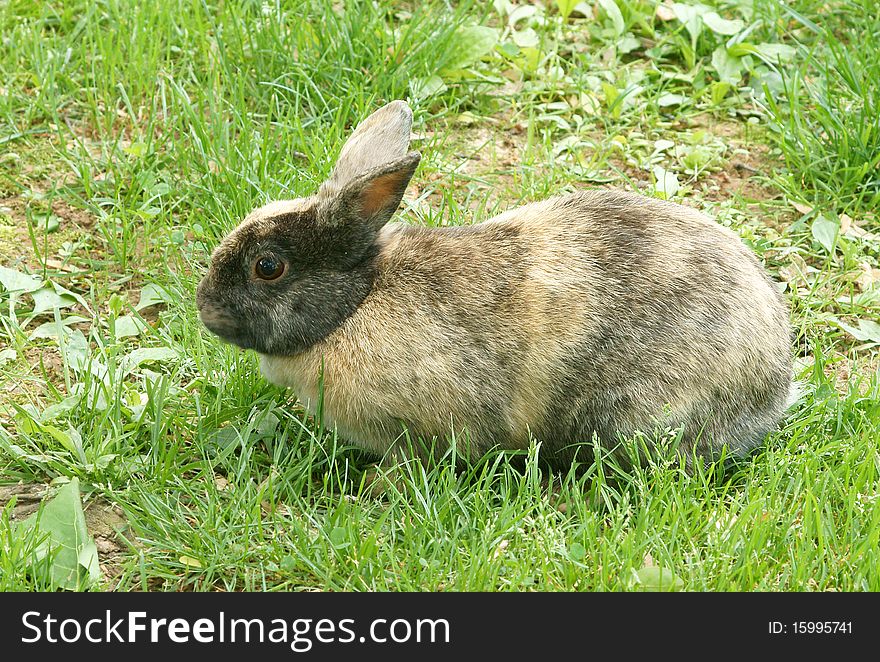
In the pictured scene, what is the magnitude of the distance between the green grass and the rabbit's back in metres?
0.18

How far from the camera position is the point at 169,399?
4500 millimetres

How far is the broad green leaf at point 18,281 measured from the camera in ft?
16.6

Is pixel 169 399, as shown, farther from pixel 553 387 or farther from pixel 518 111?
pixel 518 111

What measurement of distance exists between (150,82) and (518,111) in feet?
6.11

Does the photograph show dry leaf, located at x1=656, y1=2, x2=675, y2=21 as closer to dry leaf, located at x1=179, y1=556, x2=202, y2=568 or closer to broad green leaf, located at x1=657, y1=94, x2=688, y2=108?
broad green leaf, located at x1=657, y1=94, x2=688, y2=108

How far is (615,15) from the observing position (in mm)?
6578

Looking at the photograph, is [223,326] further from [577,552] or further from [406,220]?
[577,552]

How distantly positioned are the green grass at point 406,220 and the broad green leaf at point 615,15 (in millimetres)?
14

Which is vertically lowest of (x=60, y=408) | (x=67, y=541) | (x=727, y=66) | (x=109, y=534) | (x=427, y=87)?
(x=109, y=534)

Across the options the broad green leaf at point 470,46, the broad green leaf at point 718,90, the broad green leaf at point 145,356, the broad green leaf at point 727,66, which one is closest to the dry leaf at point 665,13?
the broad green leaf at point 727,66

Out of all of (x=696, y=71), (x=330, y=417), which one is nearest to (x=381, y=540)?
(x=330, y=417)

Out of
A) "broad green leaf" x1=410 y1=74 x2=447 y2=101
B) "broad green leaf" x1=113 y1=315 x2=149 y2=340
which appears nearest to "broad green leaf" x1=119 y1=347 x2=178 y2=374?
"broad green leaf" x1=113 y1=315 x2=149 y2=340

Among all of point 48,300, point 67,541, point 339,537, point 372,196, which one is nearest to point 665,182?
point 372,196

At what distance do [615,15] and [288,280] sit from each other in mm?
3192
